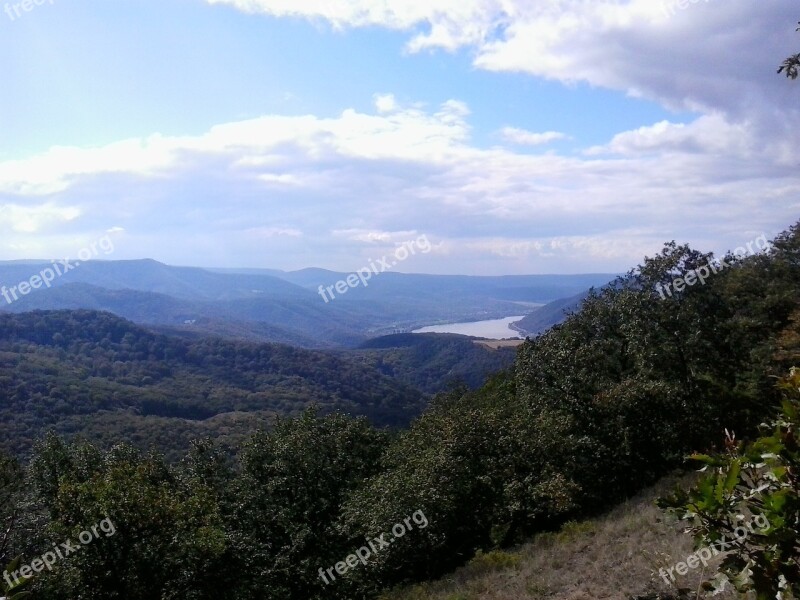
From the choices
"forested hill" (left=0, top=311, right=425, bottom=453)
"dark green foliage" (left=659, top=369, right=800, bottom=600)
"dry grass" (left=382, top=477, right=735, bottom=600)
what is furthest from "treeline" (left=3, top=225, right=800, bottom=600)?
"forested hill" (left=0, top=311, right=425, bottom=453)

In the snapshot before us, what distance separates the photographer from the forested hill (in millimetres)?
104750

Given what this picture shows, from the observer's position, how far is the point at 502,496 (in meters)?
21.1

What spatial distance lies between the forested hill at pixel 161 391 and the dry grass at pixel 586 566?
71614 mm

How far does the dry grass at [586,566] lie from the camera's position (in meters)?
10.7

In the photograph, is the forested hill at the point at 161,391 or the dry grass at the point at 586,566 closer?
the dry grass at the point at 586,566

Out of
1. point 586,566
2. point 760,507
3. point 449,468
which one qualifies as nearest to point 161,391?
point 449,468

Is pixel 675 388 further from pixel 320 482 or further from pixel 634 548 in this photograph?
pixel 320 482

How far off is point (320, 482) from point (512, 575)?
13201 millimetres

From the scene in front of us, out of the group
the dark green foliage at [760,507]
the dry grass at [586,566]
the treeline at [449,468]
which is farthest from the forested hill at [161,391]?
the dark green foliage at [760,507]

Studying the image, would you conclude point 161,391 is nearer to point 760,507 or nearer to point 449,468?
point 449,468

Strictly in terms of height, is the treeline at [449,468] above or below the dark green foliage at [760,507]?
below

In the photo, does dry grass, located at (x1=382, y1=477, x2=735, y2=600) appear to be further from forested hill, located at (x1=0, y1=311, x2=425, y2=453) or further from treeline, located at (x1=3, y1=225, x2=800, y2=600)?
forested hill, located at (x1=0, y1=311, x2=425, y2=453)

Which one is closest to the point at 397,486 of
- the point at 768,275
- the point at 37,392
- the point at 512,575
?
the point at 512,575

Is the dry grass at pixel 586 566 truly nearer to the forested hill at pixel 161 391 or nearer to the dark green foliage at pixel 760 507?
the dark green foliage at pixel 760 507
